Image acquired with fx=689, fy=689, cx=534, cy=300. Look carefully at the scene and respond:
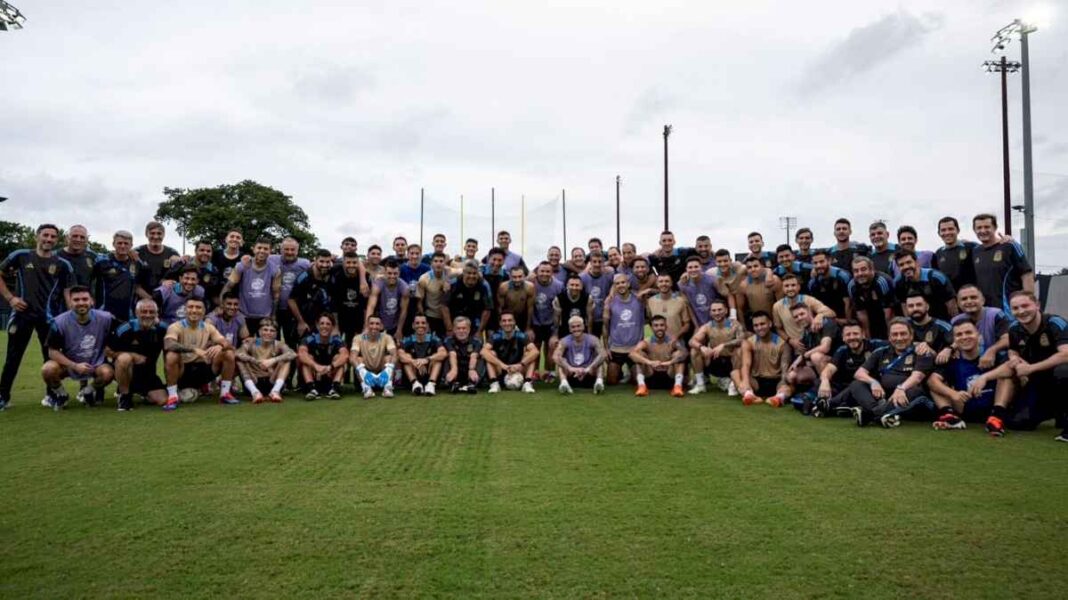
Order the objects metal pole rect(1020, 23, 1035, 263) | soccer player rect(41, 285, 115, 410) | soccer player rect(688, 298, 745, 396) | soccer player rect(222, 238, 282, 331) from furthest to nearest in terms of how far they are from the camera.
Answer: metal pole rect(1020, 23, 1035, 263) < soccer player rect(222, 238, 282, 331) < soccer player rect(688, 298, 745, 396) < soccer player rect(41, 285, 115, 410)

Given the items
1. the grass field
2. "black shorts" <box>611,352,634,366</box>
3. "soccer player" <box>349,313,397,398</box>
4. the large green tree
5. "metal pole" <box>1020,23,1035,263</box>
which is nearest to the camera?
the grass field

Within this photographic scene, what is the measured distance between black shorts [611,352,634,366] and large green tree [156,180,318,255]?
42.1m

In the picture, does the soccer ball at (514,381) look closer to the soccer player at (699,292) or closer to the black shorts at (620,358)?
the black shorts at (620,358)

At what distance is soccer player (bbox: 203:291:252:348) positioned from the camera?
26.7ft

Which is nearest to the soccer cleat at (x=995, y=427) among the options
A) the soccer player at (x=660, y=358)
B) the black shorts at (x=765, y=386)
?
the black shorts at (x=765, y=386)

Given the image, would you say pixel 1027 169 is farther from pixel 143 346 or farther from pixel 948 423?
pixel 143 346

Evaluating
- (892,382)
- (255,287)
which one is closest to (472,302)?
(255,287)

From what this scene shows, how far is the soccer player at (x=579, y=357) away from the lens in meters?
8.62

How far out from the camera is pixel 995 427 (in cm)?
534

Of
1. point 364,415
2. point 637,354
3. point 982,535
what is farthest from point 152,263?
point 982,535

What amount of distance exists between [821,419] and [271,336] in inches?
237

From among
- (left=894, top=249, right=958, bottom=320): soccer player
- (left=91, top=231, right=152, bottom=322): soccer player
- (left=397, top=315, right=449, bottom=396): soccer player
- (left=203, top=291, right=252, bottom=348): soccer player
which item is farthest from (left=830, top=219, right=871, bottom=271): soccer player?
(left=91, top=231, right=152, bottom=322): soccer player

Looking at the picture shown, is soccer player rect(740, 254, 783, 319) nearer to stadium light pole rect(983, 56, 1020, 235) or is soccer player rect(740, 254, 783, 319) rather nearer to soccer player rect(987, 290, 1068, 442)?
soccer player rect(987, 290, 1068, 442)

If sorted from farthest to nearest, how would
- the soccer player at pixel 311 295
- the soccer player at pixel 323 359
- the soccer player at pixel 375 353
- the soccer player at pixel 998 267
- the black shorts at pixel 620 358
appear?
1. the black shorts at pixel 620 358
2. the soccer player at pixel 311 295
3. the soccer player at pixel 375 353
4. the soccer player at pixel 323 359
5. the soccer player at pixel 998 267
